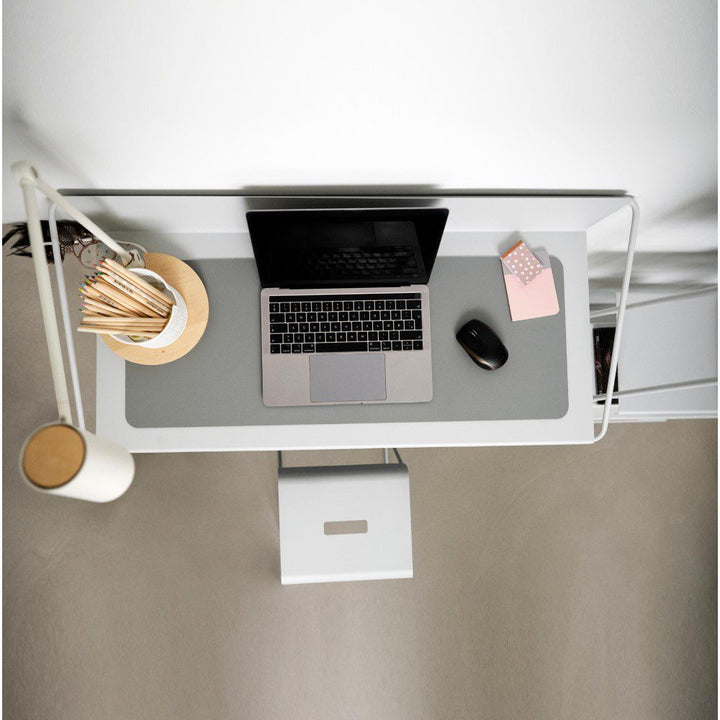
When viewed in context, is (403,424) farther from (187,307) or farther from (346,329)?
(187,307)

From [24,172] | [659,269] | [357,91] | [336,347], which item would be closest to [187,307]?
[336,347]

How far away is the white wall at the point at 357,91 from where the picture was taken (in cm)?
55

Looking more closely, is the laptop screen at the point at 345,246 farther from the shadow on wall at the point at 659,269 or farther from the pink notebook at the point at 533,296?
the shadow on wall at the point at 659,269

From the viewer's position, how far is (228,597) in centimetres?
159

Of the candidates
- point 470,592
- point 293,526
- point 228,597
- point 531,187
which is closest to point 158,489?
point 228,597

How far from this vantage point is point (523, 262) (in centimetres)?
99

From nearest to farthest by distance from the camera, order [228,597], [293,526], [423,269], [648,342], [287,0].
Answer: [287,0] → [423,269] → [293,526] → [648,342] → [228,597]

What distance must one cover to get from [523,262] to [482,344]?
8.1 inches

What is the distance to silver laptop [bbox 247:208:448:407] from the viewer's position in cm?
94

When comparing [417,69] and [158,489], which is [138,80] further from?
[158,489]

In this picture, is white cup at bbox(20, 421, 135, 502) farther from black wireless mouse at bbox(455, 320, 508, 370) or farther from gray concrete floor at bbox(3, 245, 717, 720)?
gray concrete floor at bbox(3, 245, 717, 720)

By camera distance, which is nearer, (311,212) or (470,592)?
(311,212)

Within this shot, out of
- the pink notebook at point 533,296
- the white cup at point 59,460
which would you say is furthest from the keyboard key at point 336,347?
the white cup at point 59,460

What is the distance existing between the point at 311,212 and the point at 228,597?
4.45 ft
